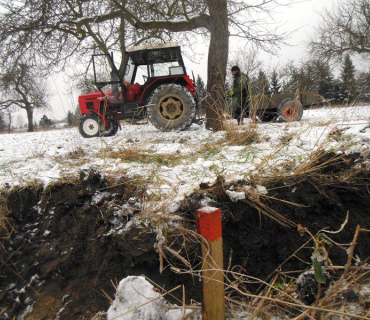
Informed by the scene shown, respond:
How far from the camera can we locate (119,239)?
1.60 m

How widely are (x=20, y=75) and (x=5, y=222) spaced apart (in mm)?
6565

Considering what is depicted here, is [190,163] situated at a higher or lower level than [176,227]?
higher

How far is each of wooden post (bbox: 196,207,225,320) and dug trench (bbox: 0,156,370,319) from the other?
58cm

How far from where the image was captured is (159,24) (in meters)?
5.91

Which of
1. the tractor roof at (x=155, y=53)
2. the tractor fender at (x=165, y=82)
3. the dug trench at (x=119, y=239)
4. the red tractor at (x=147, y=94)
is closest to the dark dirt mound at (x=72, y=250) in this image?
the dug trench at (x=119, y=239)

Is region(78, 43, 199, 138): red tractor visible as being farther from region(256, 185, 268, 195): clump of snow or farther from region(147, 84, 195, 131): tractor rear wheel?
region(256, 185, 268, 195): clump of snow

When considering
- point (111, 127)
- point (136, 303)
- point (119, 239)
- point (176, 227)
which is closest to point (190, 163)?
point (176, 227)

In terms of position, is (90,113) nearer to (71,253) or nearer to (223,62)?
(223,62)

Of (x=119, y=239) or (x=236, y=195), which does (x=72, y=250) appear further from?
(x=236, y=195)

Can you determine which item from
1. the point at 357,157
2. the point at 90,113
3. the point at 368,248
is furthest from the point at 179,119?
the point at 368,248

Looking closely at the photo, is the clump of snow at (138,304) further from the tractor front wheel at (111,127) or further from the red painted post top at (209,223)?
the tractor front wheel at (111,127)

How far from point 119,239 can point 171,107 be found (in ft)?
14.8

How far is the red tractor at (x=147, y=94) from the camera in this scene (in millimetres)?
5566

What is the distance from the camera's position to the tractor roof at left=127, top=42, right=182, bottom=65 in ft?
18.4
